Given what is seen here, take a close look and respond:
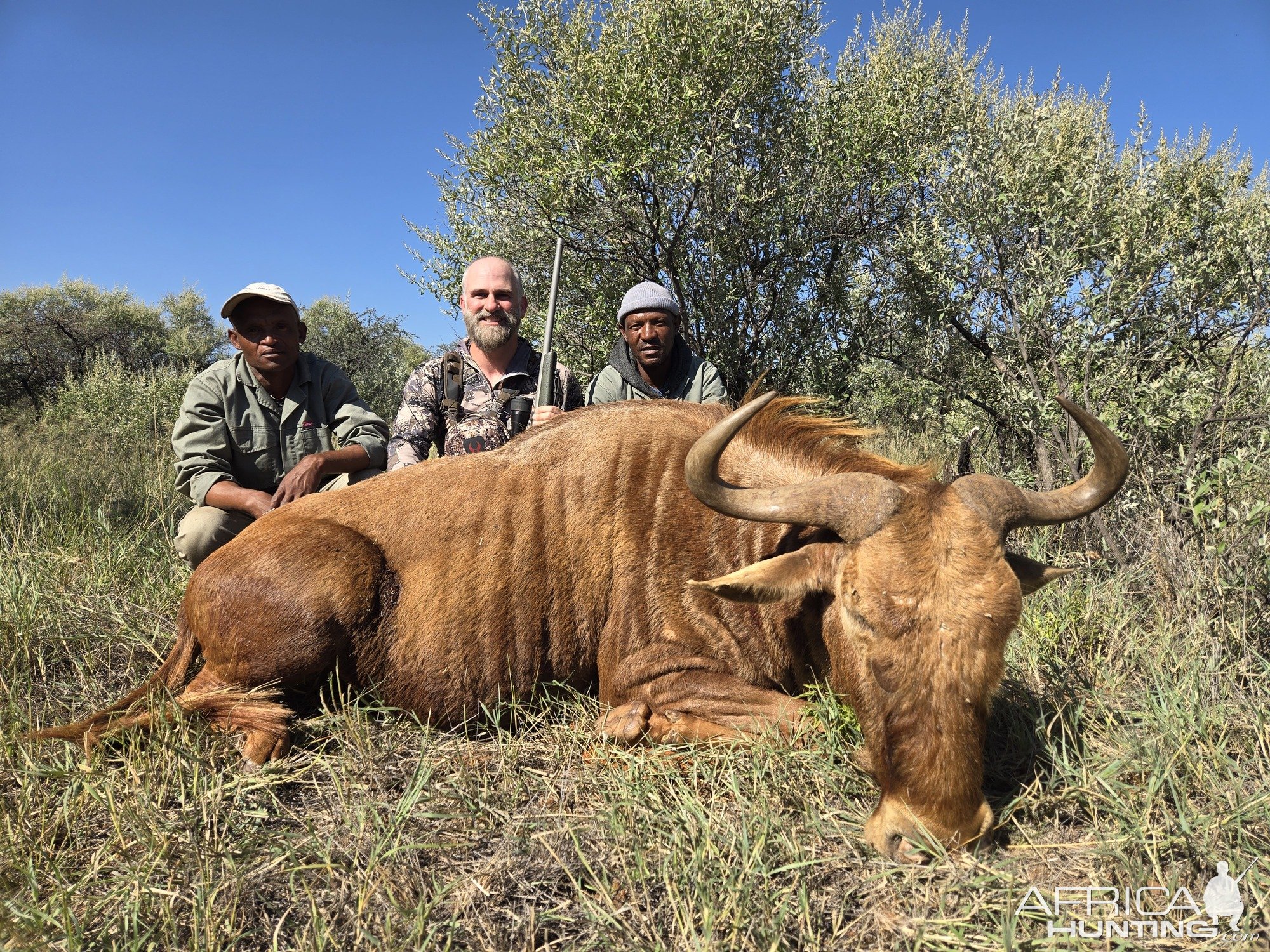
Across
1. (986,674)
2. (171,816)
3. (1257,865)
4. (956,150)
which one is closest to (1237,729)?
(1257,865)

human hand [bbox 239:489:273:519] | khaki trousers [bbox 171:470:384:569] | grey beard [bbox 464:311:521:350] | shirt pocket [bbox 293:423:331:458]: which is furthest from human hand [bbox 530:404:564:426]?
human hand [bbox 239:489:273:519]

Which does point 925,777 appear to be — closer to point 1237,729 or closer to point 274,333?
point 1237,729

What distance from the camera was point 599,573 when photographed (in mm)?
3307

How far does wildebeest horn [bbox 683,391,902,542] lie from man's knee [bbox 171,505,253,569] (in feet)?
11.4

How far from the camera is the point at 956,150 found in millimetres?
6488

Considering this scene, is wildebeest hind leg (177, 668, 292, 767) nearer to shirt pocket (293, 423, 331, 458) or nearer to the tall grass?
the tall grass

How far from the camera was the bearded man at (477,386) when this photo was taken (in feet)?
17.4

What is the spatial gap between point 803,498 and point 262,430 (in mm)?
3948

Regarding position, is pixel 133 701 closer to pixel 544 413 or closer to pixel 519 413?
pixel 544 413

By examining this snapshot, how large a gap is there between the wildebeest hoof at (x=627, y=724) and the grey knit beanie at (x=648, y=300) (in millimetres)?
3350

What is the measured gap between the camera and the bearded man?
530 centimetres

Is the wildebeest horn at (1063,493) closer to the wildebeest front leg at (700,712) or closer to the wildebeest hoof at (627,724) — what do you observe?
the wildebeest front leg at (700,712)

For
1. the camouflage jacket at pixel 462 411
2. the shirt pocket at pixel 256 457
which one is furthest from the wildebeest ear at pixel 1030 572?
the shirt pocket at pixel 256 457

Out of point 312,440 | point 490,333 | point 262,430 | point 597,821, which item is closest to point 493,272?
point 490,333
